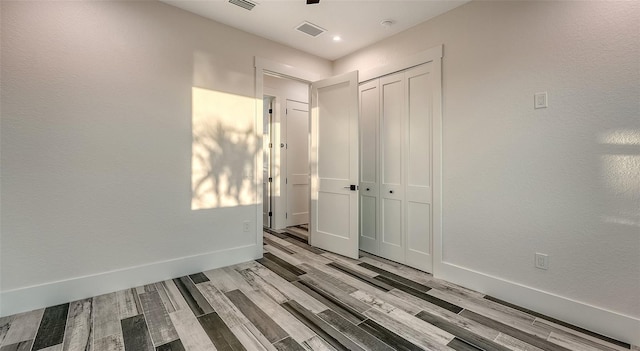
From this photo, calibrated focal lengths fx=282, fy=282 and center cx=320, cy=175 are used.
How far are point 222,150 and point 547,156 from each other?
10.0 ft

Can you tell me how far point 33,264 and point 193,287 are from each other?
4.01 feet

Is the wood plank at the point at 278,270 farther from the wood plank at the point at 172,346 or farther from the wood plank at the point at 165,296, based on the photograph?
the wood plank at the point at 172,346

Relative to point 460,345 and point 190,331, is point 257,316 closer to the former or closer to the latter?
point 190,331

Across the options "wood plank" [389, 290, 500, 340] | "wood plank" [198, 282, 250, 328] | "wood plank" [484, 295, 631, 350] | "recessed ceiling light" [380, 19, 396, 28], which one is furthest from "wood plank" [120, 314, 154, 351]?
"recessed ceiling light" [380, 19, 396, 28]

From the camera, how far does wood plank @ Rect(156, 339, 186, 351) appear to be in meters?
1.77

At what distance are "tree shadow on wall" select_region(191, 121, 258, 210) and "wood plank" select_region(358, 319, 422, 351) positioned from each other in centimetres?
198

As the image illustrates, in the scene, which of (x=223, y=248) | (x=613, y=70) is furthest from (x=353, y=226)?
(x=613, y=70)

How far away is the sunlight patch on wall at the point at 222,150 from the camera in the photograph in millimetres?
3018

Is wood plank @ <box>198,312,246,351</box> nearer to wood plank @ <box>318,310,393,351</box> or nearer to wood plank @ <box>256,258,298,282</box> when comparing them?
wood plank @ <box>318,310,393,351</box>

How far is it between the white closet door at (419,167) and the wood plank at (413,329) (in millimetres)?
1053

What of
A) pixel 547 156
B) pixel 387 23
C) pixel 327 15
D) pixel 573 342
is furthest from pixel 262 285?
pixel 387 23

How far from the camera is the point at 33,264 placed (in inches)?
88.8

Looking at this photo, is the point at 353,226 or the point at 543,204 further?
the point at 353,226

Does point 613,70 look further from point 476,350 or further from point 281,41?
point 281,41
